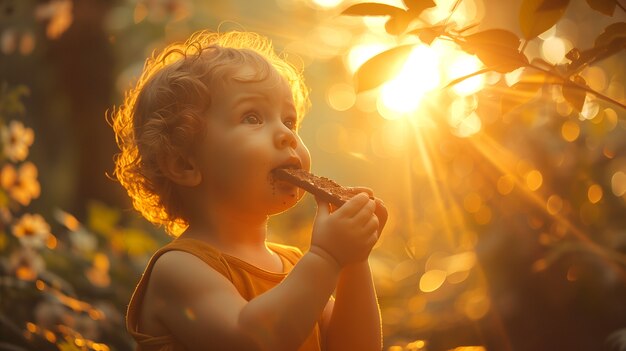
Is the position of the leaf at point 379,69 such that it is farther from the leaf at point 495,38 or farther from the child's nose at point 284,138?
the child's nose at point 284,138

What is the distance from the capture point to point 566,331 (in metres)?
3.33

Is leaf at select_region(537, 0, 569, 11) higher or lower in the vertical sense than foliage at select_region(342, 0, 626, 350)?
lower

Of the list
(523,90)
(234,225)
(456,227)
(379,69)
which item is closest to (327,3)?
(456,227)

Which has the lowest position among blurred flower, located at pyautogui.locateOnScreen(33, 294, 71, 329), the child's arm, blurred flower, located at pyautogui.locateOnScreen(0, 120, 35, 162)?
the child's arm

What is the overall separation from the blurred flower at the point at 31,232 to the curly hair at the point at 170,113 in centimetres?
146

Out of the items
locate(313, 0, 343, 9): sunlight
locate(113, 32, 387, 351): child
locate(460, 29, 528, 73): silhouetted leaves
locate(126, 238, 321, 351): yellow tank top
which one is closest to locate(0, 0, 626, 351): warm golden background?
locate(460, 29, 528, 73): silhouetted leaves

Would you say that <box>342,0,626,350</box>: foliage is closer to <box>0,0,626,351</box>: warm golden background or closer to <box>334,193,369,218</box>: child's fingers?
<box>0,0,626,351</box>: warm golden background

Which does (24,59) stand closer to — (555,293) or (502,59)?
(555,293)

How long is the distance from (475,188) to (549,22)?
8.42ft

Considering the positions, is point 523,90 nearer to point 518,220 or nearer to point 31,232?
point 518,220

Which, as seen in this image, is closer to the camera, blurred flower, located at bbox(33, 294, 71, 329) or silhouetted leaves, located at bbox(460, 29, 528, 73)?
silhouetted leaves, located at bbox(460, 29, 528, 73)

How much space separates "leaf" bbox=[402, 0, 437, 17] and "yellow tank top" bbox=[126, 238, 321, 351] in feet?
2.32

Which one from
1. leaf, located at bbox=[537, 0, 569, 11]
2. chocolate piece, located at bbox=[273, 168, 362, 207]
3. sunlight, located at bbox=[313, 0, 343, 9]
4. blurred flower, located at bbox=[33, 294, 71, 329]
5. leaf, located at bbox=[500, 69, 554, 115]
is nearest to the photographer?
leaf, located at bbox=[537, 0, 569, 11]

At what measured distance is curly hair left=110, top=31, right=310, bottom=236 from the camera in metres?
1.74
